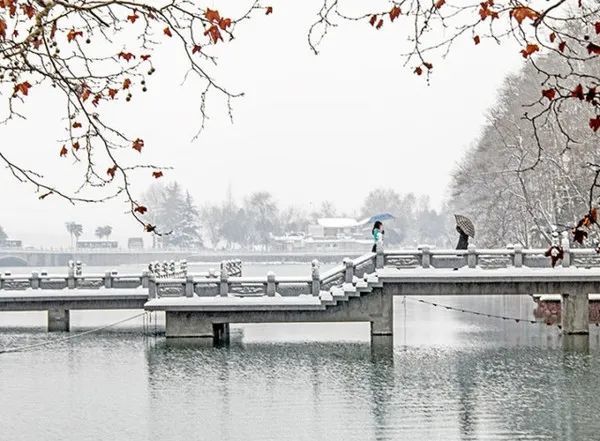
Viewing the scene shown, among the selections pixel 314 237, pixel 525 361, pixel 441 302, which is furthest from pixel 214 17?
pixel 314 237

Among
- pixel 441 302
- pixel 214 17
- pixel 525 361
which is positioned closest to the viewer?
pixel 214 17

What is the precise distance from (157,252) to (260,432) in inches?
4520

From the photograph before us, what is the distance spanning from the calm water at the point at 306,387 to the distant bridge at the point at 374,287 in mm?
1098

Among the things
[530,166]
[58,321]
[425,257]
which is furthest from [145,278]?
[530,166]

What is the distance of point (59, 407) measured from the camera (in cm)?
2011

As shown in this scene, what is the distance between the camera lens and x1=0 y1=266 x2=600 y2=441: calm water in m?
17.6

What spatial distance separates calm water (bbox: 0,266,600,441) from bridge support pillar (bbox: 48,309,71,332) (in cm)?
94

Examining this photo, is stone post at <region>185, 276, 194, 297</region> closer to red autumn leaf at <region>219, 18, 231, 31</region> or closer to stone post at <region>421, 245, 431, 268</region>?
stone post at <region>421, 245, 431, 268</region>

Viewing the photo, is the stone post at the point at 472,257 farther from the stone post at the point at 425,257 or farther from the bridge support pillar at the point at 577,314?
the bridge support pillar at the point at 577,314

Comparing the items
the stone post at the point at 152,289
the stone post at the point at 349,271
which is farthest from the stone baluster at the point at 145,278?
the stone post at the point at 349,271

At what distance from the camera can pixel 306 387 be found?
22.4 metres

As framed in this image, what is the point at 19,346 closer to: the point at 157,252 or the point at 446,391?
the point at 446,391

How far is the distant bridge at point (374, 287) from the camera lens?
3092 centimetres

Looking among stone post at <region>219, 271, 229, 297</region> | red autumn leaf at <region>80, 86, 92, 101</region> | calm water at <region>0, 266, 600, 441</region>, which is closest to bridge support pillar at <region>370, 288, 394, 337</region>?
calm water at <region>0, 266, 600, 441</region>
